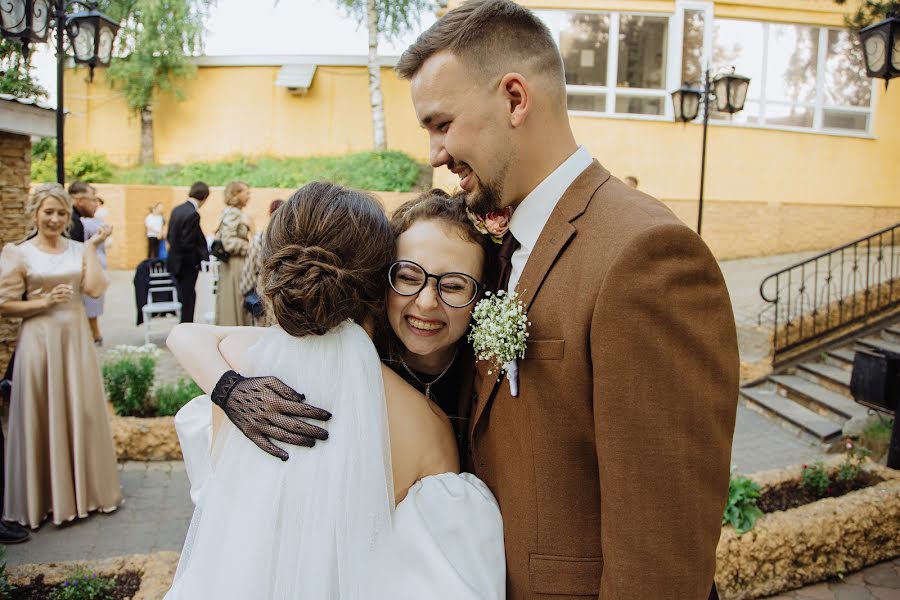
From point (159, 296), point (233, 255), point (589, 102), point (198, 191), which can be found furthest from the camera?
point (589, 102)

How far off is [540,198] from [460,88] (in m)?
0.33

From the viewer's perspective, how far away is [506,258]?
5.82 ft

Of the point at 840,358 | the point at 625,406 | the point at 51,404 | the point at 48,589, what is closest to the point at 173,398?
the point at 51,404

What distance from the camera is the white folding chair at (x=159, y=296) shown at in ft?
31.8

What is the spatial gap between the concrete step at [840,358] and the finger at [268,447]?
823cm

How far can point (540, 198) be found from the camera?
1681 mm

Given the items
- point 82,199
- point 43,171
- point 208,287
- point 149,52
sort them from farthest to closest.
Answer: point 149,52 → point 43,171 → point 208,287 → point 82,199

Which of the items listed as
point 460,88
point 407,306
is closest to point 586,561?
point 407,306

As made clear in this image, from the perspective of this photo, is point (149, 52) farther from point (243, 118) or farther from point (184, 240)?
point (184, 240)

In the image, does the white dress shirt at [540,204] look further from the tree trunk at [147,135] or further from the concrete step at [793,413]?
the tree trunk at [147,135]

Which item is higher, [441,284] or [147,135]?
[147,135]

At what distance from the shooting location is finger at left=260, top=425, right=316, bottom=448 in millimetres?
1615

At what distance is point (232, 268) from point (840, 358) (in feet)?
24.1

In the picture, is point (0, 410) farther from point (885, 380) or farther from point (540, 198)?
point (885, 380)
